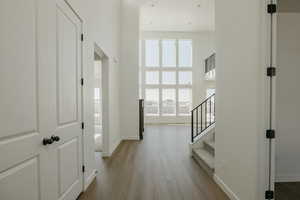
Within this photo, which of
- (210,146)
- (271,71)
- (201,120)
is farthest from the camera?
(201,120)

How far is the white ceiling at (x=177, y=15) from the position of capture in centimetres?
750

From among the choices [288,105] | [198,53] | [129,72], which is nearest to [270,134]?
[288,105]

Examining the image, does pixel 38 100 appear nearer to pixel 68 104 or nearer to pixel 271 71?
pixel 68 104

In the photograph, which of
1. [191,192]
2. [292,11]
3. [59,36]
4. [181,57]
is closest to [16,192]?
[59,36]

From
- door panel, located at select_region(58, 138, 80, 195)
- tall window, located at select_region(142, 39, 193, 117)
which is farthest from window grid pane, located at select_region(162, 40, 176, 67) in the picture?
door panel, located at select_region(58, 138, 80, 195)

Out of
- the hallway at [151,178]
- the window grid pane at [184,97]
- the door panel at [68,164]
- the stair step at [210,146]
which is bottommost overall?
the hallway at [151,178]

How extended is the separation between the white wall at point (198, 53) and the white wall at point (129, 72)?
4.33 metres

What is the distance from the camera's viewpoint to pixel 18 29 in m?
1.37

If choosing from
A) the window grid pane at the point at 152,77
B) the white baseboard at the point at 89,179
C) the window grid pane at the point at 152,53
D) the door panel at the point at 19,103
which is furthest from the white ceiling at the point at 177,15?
the door panel at the point at 19,103

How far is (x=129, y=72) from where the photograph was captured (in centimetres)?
633

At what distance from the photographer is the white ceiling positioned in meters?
7.50

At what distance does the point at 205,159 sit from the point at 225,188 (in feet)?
3.12

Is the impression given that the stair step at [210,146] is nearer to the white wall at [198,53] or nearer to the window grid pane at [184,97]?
the white wall at [198,53]

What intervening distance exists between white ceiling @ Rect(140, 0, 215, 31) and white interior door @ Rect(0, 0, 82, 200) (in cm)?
613
